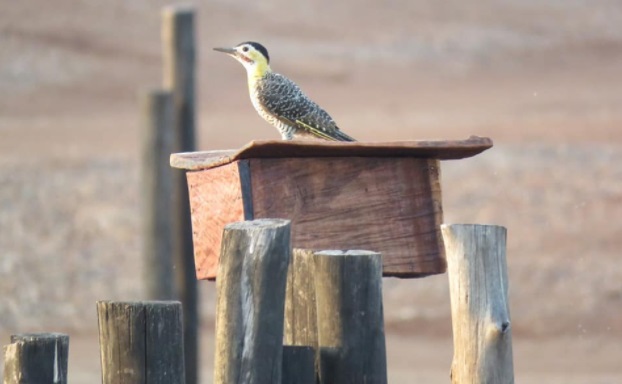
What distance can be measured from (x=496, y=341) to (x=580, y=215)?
45.2 ft

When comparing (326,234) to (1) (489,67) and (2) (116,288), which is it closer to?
(2) (116,288)

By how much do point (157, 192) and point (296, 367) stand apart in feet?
15.9

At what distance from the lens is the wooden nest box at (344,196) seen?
18.1 ft

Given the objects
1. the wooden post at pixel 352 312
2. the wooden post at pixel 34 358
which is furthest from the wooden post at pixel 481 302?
the wooden post at pixel 34 358

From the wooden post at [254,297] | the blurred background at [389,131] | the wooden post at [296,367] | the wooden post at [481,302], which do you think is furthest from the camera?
the blurred background at [389,131]

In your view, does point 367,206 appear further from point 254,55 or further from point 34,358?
point 254,55

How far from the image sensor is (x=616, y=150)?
22.4 m

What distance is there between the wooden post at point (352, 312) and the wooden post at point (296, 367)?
0.35 feet

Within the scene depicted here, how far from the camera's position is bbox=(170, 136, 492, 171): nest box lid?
17.5 ft

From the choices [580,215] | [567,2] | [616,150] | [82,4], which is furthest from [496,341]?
[567,2]

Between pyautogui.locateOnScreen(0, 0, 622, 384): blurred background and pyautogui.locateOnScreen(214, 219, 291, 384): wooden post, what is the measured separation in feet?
28.1

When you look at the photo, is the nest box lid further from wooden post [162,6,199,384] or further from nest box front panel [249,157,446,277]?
wooden post [162,6,199,384]

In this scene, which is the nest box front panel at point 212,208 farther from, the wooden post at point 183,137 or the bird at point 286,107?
the wooden post at point 183,137

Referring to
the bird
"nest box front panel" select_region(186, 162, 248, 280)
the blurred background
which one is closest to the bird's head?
the bird
